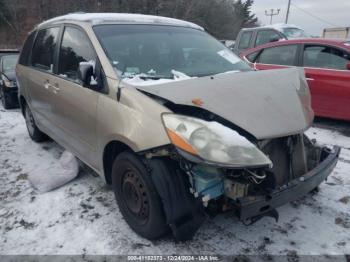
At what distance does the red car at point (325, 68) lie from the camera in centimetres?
538

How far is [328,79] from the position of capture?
5.53 m

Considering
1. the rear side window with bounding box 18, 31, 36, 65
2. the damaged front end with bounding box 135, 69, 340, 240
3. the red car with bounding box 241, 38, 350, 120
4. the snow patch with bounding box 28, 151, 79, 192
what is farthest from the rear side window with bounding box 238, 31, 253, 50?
the damaged front end with bounding box 135, 69, 340, 240

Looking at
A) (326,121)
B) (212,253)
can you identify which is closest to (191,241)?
(212,253)

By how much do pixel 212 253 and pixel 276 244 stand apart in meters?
0.55

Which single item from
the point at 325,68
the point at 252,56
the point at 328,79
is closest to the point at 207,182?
the point at 328,79

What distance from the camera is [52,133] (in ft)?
14.0

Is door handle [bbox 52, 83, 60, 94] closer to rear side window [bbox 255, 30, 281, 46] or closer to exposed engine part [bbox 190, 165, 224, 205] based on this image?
exposed engine part [bbox 190, 165, 224, 205]

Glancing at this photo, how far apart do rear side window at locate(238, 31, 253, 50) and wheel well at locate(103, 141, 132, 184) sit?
7.86 metres

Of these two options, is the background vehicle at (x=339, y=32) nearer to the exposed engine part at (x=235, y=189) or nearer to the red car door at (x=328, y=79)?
the red car door at (x=328, y=79)

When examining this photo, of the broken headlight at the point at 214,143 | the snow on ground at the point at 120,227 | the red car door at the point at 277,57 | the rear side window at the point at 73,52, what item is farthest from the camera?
the red car door at the point at 277,57

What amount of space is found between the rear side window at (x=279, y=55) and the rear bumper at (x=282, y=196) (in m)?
3.80

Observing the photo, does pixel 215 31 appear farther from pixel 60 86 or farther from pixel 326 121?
pixel 60 86

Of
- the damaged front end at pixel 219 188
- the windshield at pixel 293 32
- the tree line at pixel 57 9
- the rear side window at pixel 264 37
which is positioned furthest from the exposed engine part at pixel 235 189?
the tree line at pixel 57 9

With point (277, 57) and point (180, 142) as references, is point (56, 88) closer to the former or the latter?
point (180, 142)
